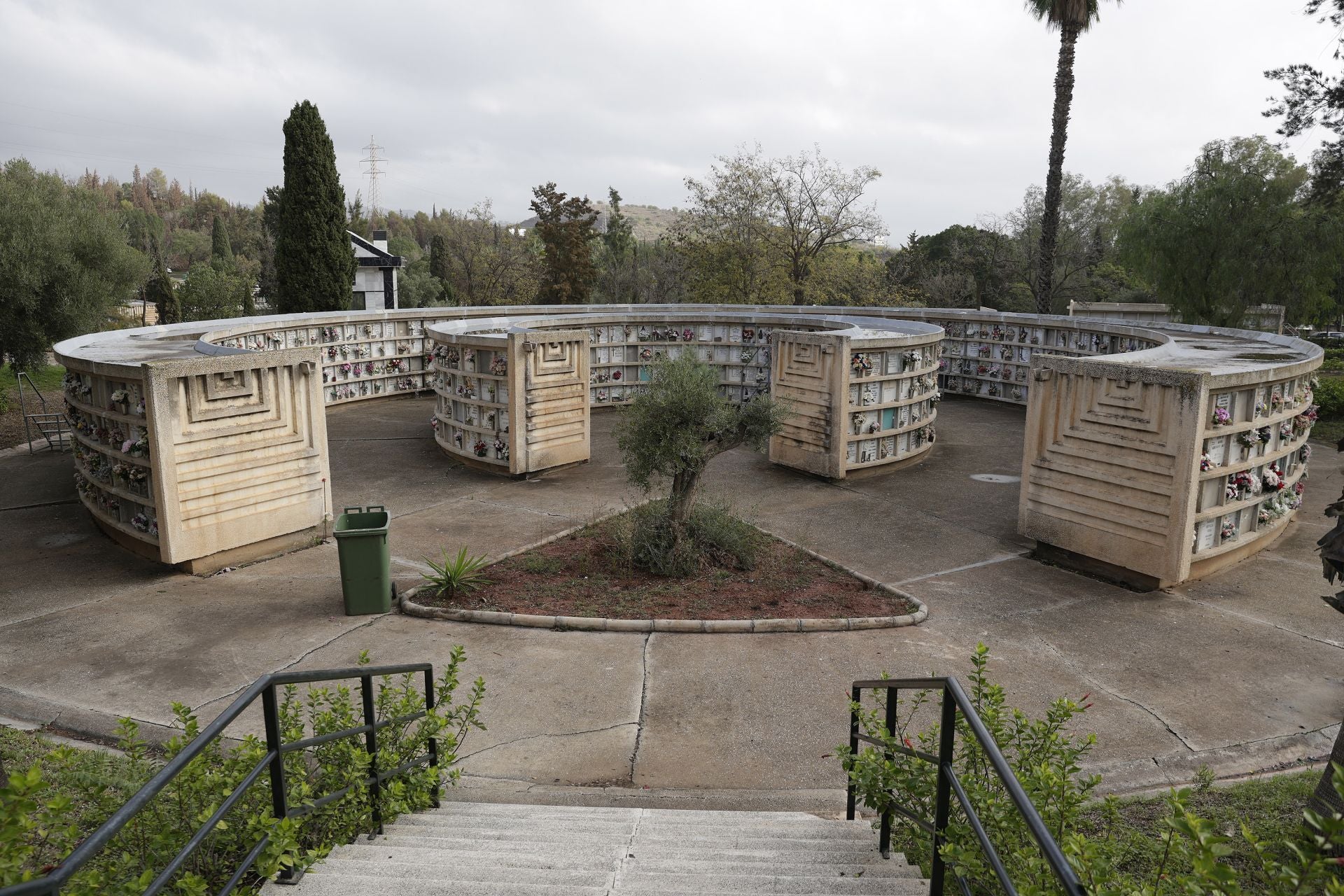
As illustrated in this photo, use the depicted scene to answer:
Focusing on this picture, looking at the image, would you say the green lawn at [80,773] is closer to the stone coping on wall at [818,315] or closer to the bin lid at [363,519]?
the bin lid at [363,519]

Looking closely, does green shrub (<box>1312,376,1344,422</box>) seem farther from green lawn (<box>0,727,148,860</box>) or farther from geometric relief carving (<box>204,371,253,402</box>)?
green lawn (<box>0,727,148,860</box>)

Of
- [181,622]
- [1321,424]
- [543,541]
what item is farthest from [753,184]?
[181,622]

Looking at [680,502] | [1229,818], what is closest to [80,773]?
[680,502]

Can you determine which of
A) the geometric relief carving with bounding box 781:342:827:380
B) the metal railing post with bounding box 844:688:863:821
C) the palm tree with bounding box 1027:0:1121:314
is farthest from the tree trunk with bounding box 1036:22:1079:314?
the metal railing post with bounding box 844:688:863:821

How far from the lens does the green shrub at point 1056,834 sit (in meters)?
2.21

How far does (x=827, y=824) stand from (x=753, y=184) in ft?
97.7

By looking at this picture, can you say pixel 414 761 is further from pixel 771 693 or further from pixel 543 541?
pixel 543 541

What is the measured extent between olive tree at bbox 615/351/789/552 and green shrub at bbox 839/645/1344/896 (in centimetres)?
483

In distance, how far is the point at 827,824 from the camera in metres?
4.86

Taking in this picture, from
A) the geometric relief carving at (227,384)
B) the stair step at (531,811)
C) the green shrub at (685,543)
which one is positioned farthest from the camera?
the green shrub at (685,543)

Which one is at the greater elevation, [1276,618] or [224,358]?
[224,358]

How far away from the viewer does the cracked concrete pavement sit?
6203 mm

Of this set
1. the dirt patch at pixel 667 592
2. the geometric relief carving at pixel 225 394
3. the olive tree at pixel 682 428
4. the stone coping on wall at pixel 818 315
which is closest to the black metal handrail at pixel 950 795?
the dirt patch at pixel 667 592

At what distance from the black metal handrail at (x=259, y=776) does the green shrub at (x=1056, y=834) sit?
2.26 meters
